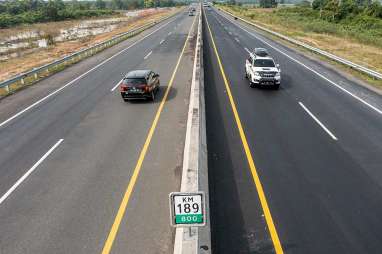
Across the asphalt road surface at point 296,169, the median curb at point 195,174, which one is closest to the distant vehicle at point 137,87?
the median curb at point 195,174

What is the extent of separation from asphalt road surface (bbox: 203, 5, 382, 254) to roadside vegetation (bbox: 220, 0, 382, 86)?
1400 centimetres

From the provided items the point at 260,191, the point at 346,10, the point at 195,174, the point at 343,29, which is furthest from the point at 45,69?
the point at 346,10

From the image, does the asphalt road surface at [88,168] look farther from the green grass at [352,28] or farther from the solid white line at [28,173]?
the green grass at [352,28]

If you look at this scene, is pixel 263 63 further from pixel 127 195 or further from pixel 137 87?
pixel 127 195

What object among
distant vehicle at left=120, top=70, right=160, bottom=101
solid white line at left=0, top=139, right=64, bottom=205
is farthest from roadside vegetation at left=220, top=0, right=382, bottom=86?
solid white line at left=0, top=139, right=64, bottom=205

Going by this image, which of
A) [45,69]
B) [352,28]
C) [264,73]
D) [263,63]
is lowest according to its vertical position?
[45,69]

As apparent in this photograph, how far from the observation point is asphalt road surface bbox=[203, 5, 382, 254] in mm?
8297

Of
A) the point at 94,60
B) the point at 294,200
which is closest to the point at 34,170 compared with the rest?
the point at 294,200

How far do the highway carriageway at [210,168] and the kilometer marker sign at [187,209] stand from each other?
2.11 meters

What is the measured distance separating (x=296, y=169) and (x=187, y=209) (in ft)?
21.3

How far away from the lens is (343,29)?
65.8 m

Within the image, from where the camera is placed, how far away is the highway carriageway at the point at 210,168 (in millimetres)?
8414

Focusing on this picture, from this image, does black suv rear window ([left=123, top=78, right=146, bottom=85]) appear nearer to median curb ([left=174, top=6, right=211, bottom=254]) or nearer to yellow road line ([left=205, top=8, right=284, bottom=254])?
median curb ([left=174, top=6, right=211, bottom=254])

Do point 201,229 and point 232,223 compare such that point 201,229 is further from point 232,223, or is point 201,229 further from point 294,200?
point 294,200
